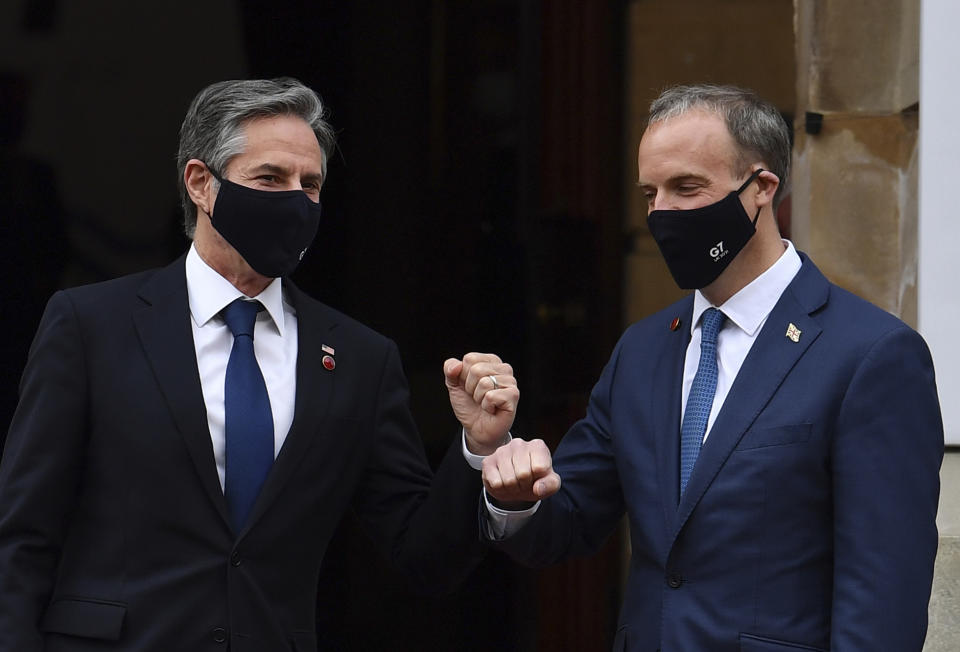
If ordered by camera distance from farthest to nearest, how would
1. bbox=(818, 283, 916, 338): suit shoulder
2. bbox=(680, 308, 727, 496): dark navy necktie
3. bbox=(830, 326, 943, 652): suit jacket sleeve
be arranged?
bbox=(680, 308, 727, 496): dark navy necktie
bbox=(818, 283, 916, 338): suit shoulder
bbox=(830, 326, 943, 652): suit jacket sleeve

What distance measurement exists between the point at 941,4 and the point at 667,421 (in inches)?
67.4

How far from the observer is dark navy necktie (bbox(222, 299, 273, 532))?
3.14m

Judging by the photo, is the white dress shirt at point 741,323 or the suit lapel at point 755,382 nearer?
the suit lapel at point 755,382

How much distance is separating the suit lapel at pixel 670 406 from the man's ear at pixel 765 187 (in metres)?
0.30

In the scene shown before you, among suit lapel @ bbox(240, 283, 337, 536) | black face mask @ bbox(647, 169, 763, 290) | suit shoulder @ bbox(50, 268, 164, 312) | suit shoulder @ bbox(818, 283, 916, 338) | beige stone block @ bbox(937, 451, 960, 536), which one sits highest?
black face mask @ bbox(647, 169, 763, 290)

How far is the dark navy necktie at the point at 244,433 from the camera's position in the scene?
10.3 ft

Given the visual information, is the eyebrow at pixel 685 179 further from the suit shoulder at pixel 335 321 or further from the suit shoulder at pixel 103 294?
the suit shoulder at pixel 103 294

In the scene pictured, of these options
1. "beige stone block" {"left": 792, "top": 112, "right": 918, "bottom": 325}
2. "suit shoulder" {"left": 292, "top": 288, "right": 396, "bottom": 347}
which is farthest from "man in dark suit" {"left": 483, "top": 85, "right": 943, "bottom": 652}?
"beige stone block" {"left": 792, "top": 112, "right": 918, "bottom": 325}

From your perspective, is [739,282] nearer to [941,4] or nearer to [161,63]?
[941,4]

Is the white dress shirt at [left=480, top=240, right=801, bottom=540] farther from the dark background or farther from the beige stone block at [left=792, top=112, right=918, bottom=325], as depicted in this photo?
the dark background

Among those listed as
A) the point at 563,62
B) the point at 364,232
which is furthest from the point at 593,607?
the point at 563,62

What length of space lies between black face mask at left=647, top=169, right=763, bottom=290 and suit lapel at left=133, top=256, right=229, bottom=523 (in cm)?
110

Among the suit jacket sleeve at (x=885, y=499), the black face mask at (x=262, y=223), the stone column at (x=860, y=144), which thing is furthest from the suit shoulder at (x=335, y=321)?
the stone column at (x=860, y=144)

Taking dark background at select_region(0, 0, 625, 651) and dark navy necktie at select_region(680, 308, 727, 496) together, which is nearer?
dark navy necktie at select_region(680, 308, 727, 496)
